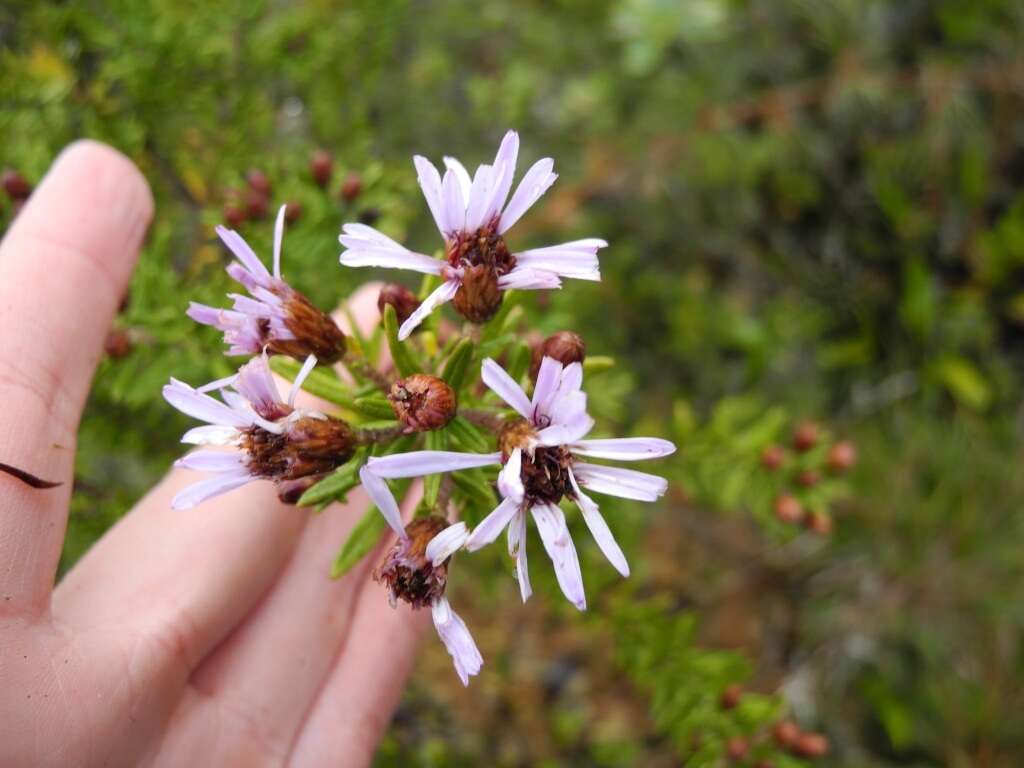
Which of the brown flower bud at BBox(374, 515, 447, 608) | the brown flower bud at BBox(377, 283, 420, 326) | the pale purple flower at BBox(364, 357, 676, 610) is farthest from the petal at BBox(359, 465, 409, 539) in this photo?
the brown flower bud at BBox(377, 283, 420, 326)

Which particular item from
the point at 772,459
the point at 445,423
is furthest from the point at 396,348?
the point at 772,459

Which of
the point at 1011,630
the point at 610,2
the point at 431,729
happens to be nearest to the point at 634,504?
the point at 431,729

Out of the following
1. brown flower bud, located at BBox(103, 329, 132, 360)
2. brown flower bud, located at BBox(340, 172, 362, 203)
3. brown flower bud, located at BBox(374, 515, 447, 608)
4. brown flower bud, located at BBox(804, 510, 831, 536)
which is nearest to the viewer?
brown flower bud, located at BBox(374, 515, 447, 608)

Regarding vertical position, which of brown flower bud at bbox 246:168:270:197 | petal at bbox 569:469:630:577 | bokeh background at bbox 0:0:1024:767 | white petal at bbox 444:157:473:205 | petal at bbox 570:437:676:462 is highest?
white petal at bbox 444:157:473:205

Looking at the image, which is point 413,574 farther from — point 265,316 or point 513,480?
point 265,316

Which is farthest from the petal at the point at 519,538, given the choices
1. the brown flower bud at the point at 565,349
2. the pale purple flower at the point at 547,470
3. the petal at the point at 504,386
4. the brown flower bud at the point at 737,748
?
the brown flower bud at the point at 737,748

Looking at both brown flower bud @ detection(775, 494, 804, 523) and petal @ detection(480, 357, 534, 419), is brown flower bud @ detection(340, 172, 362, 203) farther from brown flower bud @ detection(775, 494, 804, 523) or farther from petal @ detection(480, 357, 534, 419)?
brown flower bud @ detection(775, 494, 804, 523)

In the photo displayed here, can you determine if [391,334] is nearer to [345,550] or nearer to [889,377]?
[345,550]
